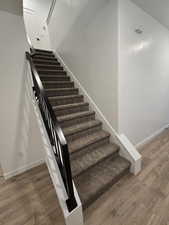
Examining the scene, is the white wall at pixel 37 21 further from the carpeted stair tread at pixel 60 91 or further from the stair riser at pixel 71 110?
the stair riser at pixel 71 110

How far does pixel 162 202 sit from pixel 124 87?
165 centimetres

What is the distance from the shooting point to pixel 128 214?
1279 millimetres

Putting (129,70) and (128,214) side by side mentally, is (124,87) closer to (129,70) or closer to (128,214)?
(129,70)

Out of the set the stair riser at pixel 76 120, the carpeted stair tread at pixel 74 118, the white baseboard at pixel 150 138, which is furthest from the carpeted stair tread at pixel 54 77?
the white baseboard at pixel 150 138

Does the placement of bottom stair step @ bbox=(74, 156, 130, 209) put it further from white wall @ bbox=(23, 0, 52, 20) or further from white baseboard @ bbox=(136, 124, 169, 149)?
white wall @ bbox=(23, 0, 52, 20)

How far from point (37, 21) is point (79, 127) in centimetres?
488

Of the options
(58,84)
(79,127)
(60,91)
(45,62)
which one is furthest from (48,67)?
(79,127)

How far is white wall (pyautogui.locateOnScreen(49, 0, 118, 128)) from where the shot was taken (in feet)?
6.09

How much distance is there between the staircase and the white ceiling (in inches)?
76.7

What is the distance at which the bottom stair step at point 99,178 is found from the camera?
4.53ft

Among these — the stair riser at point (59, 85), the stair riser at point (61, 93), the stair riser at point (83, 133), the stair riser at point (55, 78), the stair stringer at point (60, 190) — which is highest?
the stair riser at point (55, 78)

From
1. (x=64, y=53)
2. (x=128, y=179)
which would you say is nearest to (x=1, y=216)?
(x=128, y=179)

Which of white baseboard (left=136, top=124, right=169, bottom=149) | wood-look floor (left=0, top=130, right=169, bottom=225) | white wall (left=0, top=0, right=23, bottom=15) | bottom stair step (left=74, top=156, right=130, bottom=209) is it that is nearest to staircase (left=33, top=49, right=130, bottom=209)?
bottom stair step (left=74, top=156, right=130, bottom=209)

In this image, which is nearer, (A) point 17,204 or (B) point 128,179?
(A) point 17,204
